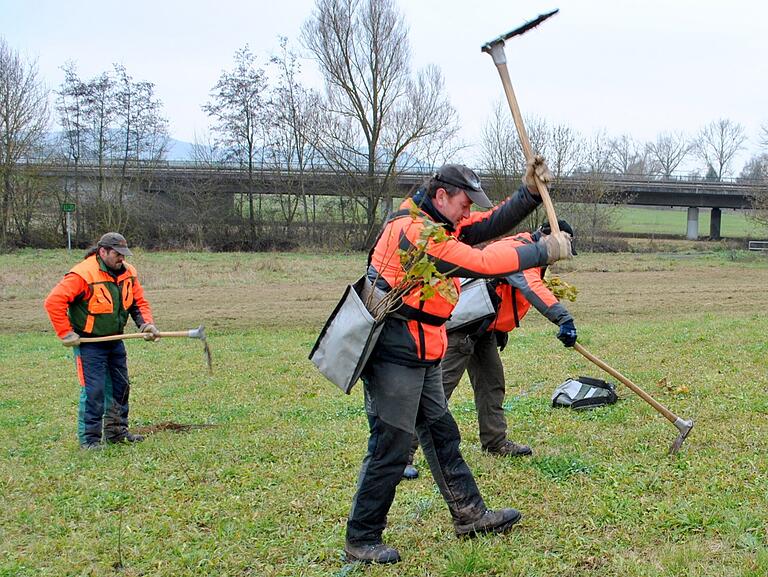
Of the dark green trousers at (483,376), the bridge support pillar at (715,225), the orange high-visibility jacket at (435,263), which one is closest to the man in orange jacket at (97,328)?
the dark green trousers at (483,376)

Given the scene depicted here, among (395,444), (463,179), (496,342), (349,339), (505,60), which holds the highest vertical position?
(505,60)

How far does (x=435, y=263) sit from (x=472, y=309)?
6.41 feet

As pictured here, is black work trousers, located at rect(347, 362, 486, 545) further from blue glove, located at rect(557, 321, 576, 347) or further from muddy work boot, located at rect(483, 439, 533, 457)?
blue glove, located at rect(557, 321, 576, 347)

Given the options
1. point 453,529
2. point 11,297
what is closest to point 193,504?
point 453,529

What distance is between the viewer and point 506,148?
35.4 metres

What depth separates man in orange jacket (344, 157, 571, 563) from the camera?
4.22m

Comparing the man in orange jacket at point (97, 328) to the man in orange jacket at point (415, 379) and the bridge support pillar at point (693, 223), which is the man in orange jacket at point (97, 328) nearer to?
the man in orange jacket at point (415, 379)

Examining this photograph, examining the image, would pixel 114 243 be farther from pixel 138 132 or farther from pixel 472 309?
pixel 138 132

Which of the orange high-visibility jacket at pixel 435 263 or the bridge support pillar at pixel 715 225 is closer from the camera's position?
the orange high-visibility jacket at pixel 435 263

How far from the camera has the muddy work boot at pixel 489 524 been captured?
445 cm

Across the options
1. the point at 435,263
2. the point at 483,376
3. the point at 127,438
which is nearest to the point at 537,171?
the point at 435,263

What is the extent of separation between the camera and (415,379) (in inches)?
169

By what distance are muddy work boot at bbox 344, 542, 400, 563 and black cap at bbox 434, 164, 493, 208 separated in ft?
6.97

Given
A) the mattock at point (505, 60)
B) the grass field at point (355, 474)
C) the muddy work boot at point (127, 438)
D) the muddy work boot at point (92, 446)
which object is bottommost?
the muddy work boot at point (92, 446)
